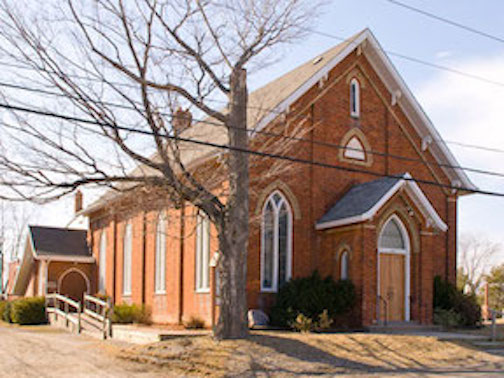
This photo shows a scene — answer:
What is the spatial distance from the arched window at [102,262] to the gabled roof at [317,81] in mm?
11707

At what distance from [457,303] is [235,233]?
10.4 meters

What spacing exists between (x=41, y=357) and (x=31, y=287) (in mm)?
20848

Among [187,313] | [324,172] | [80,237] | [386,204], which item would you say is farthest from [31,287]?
[386,204]

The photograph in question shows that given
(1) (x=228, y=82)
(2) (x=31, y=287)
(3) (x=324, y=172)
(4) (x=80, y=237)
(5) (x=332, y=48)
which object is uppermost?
(5) (x=332, y=48)

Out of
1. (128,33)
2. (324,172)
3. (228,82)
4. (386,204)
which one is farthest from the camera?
(324,172)

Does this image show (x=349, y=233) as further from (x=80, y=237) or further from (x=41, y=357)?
(x=80, y=237)

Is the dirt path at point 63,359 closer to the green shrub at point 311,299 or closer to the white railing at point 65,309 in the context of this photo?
the white railing at point 65,309

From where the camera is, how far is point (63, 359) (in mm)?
16828

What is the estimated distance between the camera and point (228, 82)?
17.9 m

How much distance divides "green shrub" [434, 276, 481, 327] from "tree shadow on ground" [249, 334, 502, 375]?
7154 mm

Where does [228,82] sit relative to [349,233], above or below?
above

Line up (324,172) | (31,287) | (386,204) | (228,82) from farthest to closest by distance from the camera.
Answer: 1. (31,287)
2. (324,172)
3. (386,204)
4. (228,82)

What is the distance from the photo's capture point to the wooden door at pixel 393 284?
877 inches

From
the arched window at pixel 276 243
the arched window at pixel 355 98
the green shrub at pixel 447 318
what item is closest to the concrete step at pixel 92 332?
the arched window at pixel 276 243
